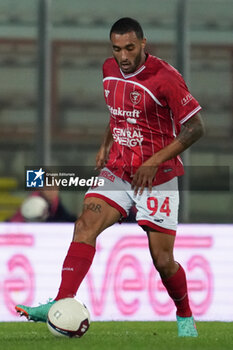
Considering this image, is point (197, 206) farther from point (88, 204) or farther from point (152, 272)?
point (88, 204)

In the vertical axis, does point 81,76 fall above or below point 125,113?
below

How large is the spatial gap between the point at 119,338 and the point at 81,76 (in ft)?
21.2

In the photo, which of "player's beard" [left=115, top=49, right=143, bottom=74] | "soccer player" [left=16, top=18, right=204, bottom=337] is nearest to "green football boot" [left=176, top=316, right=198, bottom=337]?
"soccer player" [left=16, top=18, right=204, bottom=337]

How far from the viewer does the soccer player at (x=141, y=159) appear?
5293 mm

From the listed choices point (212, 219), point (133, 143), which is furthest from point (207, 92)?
point (133, 143)

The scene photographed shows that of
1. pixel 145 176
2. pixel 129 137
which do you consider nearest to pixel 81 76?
pixel 129 137

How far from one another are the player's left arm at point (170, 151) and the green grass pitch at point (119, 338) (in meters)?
0.84

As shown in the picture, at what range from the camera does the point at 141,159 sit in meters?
5.52

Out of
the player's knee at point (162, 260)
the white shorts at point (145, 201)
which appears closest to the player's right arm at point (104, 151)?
the white shorts at point (145, 201)

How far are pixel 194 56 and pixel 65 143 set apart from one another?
1681 mm

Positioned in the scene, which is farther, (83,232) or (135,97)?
(135,97)

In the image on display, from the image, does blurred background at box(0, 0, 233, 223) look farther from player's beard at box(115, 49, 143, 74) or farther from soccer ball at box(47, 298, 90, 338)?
soccer ball at box(47, 298, 90, 338)

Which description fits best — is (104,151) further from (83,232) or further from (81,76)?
(81,76)

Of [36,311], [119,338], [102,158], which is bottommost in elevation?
[119,338]
